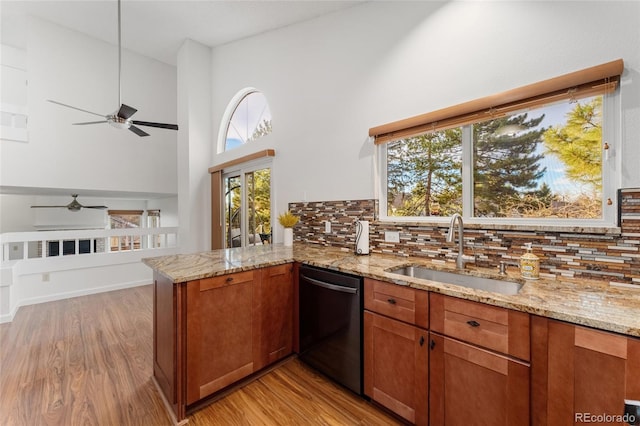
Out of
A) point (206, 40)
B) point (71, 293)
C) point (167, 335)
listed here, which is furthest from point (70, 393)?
point (206, 40)

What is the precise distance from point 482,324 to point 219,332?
153 cm

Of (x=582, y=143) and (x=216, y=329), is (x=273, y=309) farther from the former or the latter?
(x=582, y=143)

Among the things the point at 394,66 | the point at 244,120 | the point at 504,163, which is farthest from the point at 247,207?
the point at 504,163

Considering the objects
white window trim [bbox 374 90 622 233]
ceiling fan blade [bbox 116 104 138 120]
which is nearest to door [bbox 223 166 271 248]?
ceiling fan blade [bbox 116 104 138 120]

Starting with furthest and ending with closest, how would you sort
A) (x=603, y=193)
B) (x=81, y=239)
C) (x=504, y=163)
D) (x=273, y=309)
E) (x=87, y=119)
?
(x=81, y=239), (x=87, y=119), (x=273, y=309), (x=504, y=163), (x=603, y=193)

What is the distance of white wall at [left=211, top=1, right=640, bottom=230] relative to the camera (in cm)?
150

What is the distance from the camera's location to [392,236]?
2.30 m

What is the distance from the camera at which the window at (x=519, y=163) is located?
4.98ft

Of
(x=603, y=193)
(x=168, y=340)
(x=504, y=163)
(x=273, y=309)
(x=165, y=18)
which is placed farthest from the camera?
(x=165, y=18)

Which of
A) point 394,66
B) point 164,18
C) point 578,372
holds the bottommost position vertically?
point 578,372

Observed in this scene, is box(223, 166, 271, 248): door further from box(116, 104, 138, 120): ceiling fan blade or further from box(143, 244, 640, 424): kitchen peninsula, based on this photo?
box(116, 104, 138, 120): ceiling fan blade

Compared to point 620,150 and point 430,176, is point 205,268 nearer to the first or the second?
point 430,176

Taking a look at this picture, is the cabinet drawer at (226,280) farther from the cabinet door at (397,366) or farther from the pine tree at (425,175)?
the pine tree at (425,175)

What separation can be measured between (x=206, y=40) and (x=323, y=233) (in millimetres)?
3828
